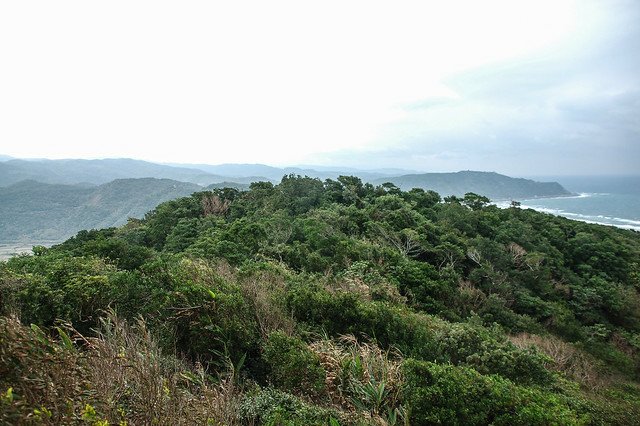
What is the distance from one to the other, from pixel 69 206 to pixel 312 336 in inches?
3741

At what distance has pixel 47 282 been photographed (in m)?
6.09

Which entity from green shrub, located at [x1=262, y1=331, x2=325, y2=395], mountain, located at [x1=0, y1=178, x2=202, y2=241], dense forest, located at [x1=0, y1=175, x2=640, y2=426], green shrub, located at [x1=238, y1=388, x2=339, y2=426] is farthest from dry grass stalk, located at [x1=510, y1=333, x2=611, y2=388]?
mountain, located at [x1=0, y1=178, x2=202, y2=241]

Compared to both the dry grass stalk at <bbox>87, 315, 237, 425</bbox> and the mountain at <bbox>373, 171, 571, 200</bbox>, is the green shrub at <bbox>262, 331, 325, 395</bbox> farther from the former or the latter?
the mountain at <bbox>373, 171, 571, 200</bbox>

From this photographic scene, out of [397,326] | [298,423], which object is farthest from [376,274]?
[298,423]

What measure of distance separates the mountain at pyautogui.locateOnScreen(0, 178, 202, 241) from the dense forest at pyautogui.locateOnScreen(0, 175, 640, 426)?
6775cm

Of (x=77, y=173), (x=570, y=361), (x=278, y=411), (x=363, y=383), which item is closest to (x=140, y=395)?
(x=278, y=411)

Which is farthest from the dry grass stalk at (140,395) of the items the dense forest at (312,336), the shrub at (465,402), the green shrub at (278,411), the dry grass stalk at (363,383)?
the shrub at (465,402)

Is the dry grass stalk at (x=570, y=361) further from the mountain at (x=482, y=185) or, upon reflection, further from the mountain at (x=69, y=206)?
the mountain at (x=482, y=185)

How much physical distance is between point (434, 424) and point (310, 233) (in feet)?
42.0

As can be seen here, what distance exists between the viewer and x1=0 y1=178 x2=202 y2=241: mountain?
70688 millimetres

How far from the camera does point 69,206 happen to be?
80.4 meters

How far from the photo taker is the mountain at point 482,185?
126m

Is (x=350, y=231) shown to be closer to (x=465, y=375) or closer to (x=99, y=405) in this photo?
(x=465, y=375)

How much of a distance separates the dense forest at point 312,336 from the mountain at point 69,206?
6775 cm
